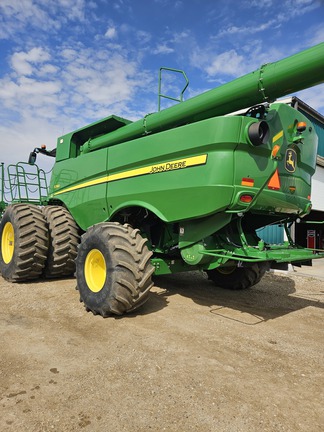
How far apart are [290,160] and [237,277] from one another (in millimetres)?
2370

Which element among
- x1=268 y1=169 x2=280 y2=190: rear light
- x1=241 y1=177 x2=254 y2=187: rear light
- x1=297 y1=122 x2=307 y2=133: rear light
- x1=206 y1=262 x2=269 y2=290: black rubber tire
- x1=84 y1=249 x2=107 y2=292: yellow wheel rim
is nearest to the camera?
x1=241 y1=177 x2=254 y2=187: rear light

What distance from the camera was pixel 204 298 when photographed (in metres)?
5.21

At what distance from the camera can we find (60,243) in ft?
18.5

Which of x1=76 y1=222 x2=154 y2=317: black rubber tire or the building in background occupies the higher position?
the building in background

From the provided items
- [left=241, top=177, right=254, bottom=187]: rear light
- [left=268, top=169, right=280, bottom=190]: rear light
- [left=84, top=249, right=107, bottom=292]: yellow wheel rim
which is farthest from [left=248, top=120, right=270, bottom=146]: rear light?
[left=84, top=249, right=107, bottom=292]: yellow wheel rim

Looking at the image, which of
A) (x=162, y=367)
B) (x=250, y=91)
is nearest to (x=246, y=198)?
(x=250, y=91)

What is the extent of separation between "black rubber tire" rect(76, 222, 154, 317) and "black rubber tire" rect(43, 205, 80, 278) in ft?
5.32

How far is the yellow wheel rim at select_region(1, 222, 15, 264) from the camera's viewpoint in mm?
6250

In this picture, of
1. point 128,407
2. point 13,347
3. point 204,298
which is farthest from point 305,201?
point 13,347

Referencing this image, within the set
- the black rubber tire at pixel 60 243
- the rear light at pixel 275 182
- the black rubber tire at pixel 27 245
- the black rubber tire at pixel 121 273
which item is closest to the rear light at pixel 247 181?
the rear light at pixel 275 182

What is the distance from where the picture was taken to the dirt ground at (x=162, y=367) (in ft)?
7.01

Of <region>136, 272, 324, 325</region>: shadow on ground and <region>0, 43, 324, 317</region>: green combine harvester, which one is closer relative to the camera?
<region>0, 43, 324, 317</region>: green combine harvester

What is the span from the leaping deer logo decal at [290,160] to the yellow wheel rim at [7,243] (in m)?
4.89

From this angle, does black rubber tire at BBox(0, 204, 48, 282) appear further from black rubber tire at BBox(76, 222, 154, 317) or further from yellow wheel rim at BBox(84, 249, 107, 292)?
black rubber tire at BBox(76, 222, 154, 317)
